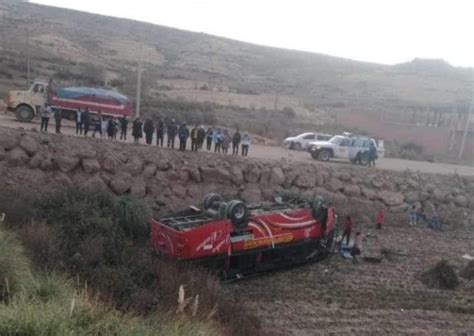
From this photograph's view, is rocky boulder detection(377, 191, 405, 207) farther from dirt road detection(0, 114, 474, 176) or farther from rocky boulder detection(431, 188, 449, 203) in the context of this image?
dirt road detection(0, 114, 474, 176)

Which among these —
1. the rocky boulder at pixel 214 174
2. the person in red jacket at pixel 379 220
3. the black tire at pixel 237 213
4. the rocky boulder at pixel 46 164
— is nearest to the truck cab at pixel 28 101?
the rocky boulder at pixel 46 164

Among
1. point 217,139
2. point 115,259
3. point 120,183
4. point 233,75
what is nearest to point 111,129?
point 120,183

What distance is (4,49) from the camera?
62125 mm

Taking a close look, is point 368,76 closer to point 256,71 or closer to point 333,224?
point 256,71

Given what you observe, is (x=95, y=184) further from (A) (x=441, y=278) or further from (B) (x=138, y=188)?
(A) (x=441, y=278)

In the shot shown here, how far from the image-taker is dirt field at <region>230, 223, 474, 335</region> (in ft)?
45.4

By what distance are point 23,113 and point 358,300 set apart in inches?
831

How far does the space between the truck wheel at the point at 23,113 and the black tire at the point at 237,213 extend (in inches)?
676

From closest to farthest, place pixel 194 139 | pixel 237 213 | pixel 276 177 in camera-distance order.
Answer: pixel 237 213, pixel 194 139, pixel 276 177

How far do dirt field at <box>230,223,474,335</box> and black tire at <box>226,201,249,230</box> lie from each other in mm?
1872

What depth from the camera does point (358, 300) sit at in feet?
51.7

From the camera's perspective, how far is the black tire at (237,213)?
53.6 feet

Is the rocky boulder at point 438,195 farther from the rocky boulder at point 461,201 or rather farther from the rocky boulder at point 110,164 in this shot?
the rocky boulder at point 110,164

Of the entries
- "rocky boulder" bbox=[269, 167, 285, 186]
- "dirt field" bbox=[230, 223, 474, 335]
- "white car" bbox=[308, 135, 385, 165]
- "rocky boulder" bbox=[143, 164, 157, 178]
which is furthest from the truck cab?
"dirt field" bbox=[230, 223, 474, 335]
